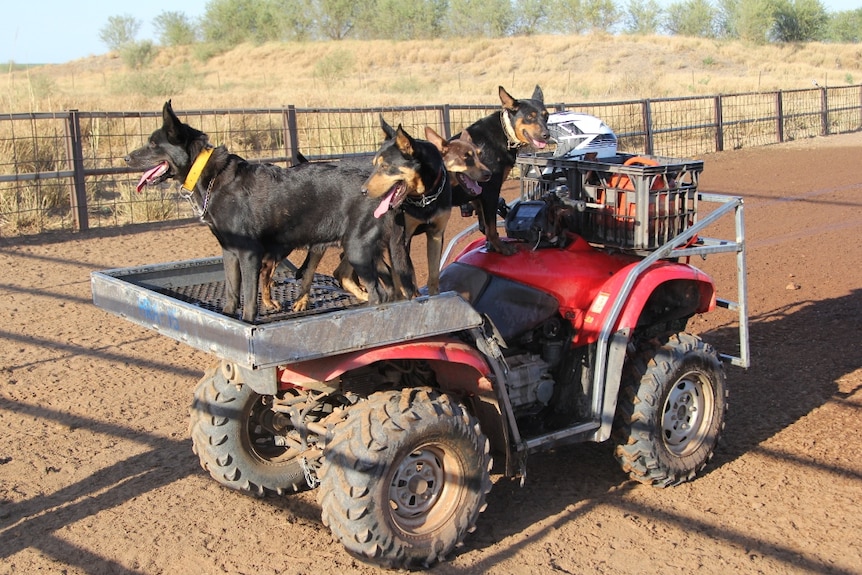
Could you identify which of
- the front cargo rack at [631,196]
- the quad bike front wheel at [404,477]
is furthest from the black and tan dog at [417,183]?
the quad bike front wheel at [404,477]

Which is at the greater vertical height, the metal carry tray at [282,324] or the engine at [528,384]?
the metal carry tray at [282,324]

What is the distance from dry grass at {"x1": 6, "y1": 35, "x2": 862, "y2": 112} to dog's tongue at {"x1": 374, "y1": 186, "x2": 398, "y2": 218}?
2406 cm

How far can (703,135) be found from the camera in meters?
20.7

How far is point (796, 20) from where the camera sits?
63.4 meters

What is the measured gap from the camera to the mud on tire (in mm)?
4492

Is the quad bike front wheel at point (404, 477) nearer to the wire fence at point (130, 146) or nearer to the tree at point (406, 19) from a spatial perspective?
the wire fence at point (130, 146)

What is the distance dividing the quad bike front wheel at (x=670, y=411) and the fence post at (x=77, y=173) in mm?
8257

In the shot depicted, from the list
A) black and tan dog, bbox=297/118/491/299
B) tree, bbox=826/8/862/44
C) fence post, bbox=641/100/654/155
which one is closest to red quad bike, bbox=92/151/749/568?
black and tan dog, bbox=297/118/491/299

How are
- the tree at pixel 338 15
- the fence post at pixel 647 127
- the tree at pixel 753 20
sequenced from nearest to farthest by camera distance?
the fence post at pixel 647 127 < the tree at pixel 753 20 < the tree at pixel 338 15

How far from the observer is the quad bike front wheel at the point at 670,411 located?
4711 mm

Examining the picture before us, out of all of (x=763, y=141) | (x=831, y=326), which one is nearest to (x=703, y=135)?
(x=763, y=141)

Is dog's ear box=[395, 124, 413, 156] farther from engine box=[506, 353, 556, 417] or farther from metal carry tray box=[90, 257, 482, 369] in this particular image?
engine box=[506, 353, 556, 417]

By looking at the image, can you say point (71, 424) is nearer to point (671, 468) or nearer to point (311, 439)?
point (311, 439)

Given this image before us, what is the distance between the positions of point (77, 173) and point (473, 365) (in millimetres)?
8456
